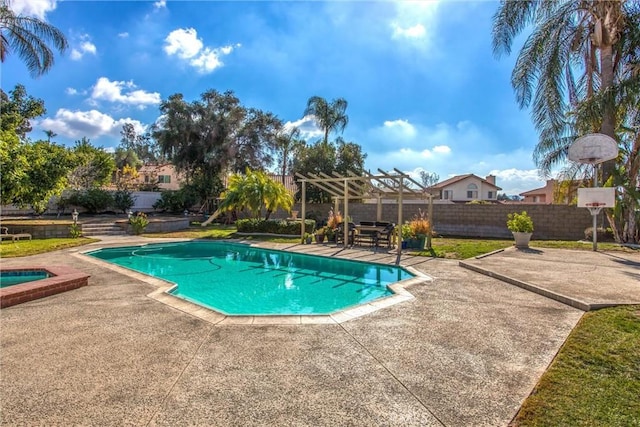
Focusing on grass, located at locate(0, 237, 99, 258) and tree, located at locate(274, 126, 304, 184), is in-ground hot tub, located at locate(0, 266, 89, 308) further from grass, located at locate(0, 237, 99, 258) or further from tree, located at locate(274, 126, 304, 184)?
tree, located at locate(274, 126, 304, 184)

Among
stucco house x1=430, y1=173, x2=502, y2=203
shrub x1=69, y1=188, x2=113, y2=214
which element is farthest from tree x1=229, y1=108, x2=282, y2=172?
stucco house x1=430, y1=173, x2=502, y2=203

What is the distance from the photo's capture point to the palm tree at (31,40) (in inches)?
600

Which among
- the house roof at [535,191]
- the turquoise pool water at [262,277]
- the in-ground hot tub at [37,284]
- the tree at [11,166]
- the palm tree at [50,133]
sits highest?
the palm tree at [50,133]

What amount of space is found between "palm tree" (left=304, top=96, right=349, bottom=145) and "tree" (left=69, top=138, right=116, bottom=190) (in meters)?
16.7

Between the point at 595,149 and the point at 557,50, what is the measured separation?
4.33 metres

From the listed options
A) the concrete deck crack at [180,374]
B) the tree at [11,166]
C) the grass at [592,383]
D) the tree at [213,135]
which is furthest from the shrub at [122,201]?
the grass at [592,383]

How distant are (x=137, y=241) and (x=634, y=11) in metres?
20.6

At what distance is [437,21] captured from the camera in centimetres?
1125

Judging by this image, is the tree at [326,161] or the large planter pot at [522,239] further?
the tree at [326,161]

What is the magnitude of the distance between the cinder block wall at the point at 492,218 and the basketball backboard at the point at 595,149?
5.39m

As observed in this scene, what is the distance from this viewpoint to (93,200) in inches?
874

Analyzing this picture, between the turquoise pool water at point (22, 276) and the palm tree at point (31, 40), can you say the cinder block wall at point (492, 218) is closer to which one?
the turquoise pool water at point (22, 276)

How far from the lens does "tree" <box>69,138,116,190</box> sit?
24.5 m

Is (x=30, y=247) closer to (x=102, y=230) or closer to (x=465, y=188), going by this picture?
(x=102, y=230)
